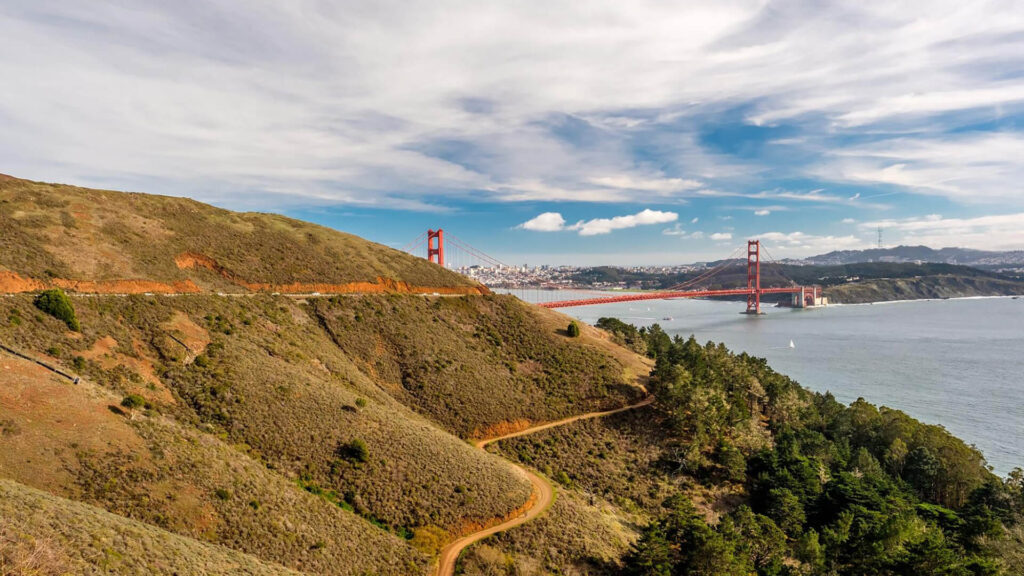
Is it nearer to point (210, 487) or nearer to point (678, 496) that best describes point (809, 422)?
point (678, 496)

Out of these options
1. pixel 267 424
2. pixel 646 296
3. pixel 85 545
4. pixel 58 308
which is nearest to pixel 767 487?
pixel 267 424

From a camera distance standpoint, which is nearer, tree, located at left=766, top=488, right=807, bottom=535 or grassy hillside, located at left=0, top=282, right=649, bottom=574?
grassy hillside, located at left=0, top=282, right=649, bottom=574

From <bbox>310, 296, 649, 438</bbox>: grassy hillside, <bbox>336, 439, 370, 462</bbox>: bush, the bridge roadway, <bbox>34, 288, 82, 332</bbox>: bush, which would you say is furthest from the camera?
the bridge roadway

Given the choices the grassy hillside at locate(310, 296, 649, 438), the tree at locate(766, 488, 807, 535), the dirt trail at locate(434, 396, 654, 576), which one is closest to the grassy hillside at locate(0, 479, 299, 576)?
the dirt trail at locate(434, 396, 654, 576)

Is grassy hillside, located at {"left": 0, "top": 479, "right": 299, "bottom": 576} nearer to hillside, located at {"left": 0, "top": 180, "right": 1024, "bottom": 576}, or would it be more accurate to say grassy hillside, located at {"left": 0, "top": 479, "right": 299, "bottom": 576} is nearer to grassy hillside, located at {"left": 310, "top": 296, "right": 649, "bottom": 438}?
hillside, located at {"left": 0, "top": 180, "right": 1024, "bottom": 576}

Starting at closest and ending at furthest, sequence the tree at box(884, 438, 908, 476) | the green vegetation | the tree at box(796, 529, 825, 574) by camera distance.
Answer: the green vegetation, the tree at box(796, 529, 825, 574), the tree at box(884, 438, 908, 476)
